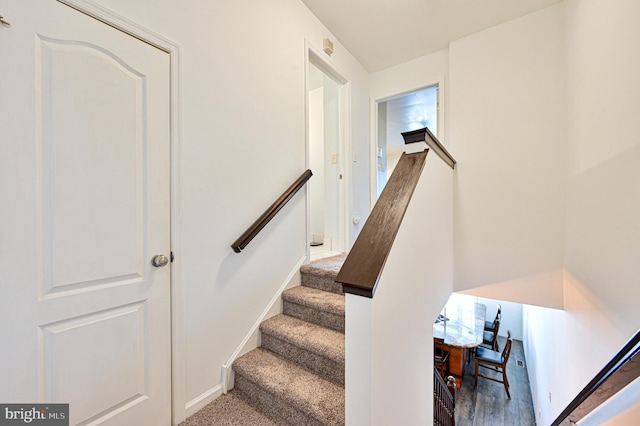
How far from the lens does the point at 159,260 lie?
4.34ft

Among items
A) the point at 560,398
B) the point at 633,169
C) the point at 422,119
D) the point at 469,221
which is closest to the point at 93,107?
the point at 633,169

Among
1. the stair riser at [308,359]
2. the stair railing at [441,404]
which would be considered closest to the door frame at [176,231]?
the stair riser at [308,359]

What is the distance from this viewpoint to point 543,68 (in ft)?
7.61

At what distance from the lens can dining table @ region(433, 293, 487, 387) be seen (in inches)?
178

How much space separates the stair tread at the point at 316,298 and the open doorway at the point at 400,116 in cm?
234

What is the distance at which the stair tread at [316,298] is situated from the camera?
5.83 ft

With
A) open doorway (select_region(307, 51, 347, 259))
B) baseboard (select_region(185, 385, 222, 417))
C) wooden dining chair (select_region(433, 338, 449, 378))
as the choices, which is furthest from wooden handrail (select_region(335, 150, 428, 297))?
wooden dining chair (select_region(433, 338, 449, 378))

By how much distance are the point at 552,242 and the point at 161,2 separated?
11.1 ft

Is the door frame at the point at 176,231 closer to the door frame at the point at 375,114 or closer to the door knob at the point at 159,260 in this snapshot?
the door knob at the point at 159,260

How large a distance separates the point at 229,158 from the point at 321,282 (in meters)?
1.20

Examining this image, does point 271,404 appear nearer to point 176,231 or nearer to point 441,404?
point 176,231

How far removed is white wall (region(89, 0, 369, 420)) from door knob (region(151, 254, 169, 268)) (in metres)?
0.07

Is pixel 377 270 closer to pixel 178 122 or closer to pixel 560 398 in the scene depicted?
pixel 178 122

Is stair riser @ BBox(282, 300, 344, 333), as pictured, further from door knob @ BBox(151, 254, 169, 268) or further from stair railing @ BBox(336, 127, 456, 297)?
door knob @ BBox(151, 254, 169, 268)
